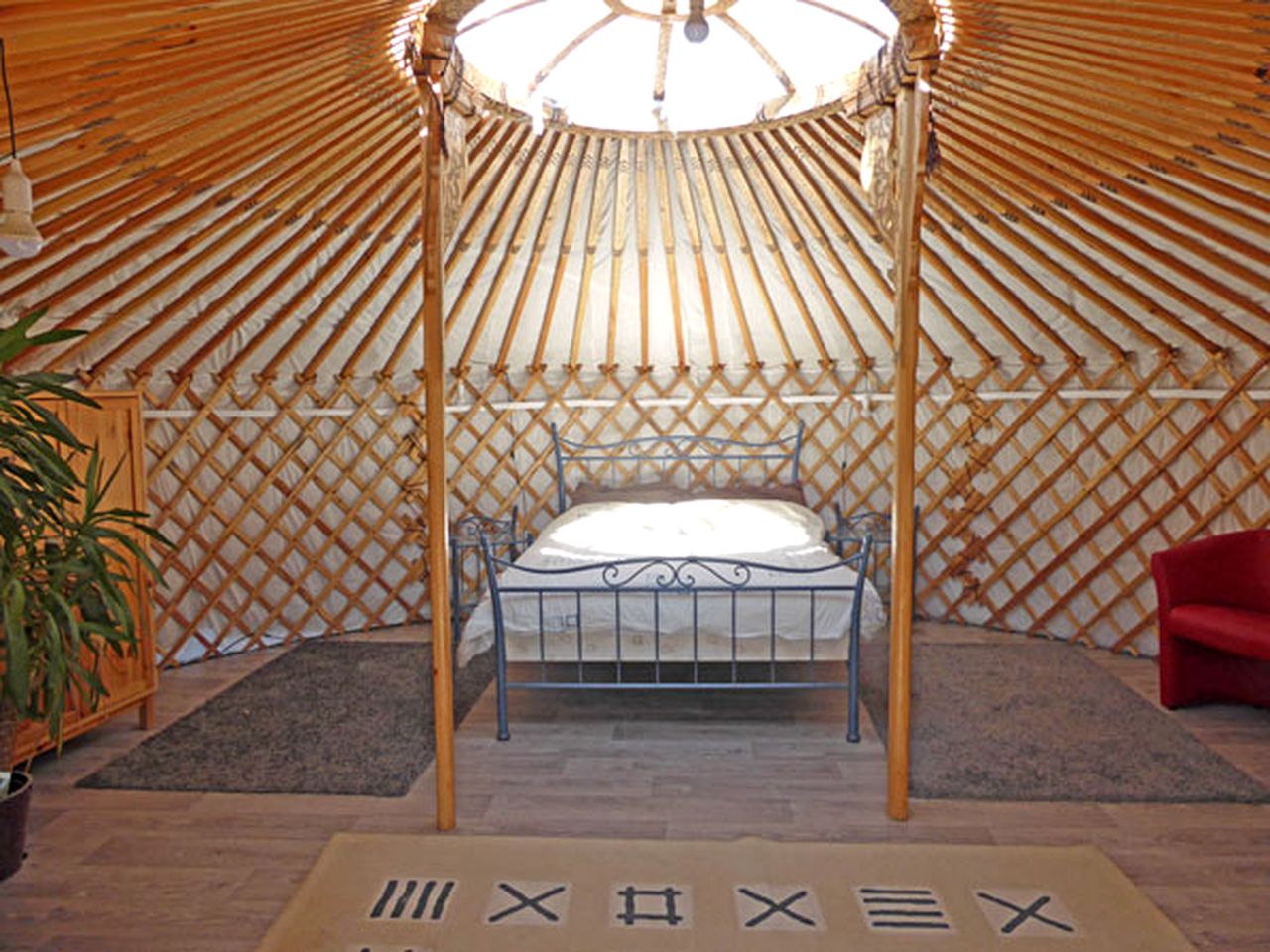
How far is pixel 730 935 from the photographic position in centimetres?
226

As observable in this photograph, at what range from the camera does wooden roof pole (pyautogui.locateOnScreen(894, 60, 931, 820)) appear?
8.57 ft

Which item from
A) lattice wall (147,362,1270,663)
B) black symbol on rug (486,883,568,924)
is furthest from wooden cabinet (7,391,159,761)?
black symbol on rug (486,883,568,924)

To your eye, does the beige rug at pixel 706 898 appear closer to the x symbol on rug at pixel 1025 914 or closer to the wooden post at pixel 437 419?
the x symbol on rug at pixel 1025 914

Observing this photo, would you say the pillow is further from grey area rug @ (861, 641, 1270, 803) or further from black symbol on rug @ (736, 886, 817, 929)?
black symbol on rug @ (736, 886, 817, 929)

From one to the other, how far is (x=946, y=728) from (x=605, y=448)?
2625mm

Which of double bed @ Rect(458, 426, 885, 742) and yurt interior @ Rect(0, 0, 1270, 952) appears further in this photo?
double bed @ Rect(458, 426, 885, 742)

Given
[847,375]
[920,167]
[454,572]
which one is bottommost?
[454,572]

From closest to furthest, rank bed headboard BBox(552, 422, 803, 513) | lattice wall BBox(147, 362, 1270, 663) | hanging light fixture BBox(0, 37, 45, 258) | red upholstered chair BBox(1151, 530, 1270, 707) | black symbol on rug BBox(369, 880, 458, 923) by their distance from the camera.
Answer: hanging light fixture BBox(0, 37, 45, 258) < black symbol on rug BBox(369, 880, 458, 923) < red upholstered chair BBox(1151, 530, 1270, 707) < lattice wall BBox(147, 362, 1270, 663) < bed headboard BBox(552, 422, 803, 513)

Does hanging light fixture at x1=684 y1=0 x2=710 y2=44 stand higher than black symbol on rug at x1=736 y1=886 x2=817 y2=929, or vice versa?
hanging light fixture at x1=684 y1=0 x2=710 y2=44

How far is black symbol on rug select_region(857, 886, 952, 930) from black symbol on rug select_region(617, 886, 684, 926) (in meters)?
0.47

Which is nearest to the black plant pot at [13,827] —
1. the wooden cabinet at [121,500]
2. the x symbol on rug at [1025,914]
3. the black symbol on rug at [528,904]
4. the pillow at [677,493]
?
the wooden cabinet at [121,500]

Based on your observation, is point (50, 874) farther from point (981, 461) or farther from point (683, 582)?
point (981, 461)

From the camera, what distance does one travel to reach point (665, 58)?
345 centimetres

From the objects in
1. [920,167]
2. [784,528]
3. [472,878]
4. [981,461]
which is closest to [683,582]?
[784,528]
